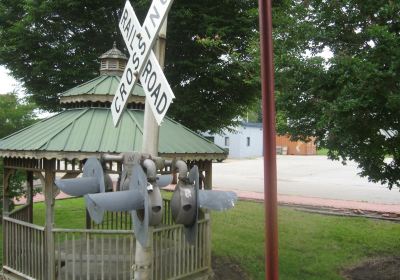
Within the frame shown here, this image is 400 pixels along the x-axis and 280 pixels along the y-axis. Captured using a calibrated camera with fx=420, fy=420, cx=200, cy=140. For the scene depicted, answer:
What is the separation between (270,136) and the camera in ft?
5.56

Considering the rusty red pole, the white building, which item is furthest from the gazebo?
the white building

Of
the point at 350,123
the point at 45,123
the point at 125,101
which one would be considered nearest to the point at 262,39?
the point at 125,101

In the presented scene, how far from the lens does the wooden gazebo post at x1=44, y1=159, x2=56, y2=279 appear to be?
7.07m

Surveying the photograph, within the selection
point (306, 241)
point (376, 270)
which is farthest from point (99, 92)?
point (376, 270)

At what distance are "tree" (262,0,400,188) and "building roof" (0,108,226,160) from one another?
1796 mm

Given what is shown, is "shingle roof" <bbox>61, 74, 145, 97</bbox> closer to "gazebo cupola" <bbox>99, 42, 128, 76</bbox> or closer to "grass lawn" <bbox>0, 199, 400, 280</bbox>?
"gazebo cupola" <bbox>99, 42, 128, 76</bbox>

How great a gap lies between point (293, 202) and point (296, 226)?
176 inches

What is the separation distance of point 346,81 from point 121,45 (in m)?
8.75

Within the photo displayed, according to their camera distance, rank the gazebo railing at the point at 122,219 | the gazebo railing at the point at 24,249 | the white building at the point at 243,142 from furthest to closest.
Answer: the white building at the point at 243,142
the gazebo railing at the point at 122,219
the gazebo railing at the point at 24,249

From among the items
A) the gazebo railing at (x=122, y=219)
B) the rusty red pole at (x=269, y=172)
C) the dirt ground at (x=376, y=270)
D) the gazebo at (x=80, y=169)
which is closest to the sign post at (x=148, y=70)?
the rusty red pole at (x=269, y=172)

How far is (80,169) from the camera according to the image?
284 inches

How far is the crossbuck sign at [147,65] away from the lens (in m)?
2.54

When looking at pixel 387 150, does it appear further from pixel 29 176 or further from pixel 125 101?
pixel 29 176

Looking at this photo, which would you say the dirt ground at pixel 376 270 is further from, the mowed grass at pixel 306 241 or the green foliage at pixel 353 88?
the green foliage at pixel 353 88
